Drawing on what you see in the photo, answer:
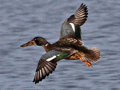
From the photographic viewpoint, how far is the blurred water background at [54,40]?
8.72m

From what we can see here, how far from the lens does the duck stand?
7160 mm

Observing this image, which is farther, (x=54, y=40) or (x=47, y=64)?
(x=54, y=40)

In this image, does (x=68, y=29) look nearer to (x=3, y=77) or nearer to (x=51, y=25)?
(x=3, y=77)

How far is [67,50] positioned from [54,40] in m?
3.51

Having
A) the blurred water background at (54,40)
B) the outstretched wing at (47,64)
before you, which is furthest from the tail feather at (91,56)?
the blurred water background at (54,40)

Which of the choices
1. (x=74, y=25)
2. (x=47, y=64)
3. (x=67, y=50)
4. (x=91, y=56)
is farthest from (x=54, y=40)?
(x=47, y=64)

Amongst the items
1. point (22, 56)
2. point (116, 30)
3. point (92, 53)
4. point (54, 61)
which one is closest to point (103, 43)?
point (116, 30)

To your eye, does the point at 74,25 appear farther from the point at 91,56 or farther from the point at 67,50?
the point at 67,50

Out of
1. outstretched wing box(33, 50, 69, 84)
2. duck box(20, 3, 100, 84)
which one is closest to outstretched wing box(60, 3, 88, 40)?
duck box(20, 3, 100, 84)

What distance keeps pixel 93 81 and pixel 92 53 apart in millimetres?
990

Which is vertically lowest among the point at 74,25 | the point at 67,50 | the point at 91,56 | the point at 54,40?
the point at 54,40

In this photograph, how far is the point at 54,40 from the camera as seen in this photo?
11047mm

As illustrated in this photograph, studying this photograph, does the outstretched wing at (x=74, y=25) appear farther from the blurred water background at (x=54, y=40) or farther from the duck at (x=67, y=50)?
the blurred water background at (x=54, y=40)

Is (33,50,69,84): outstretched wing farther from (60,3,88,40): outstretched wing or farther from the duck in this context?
(60,3,88,40): outstretched wing
